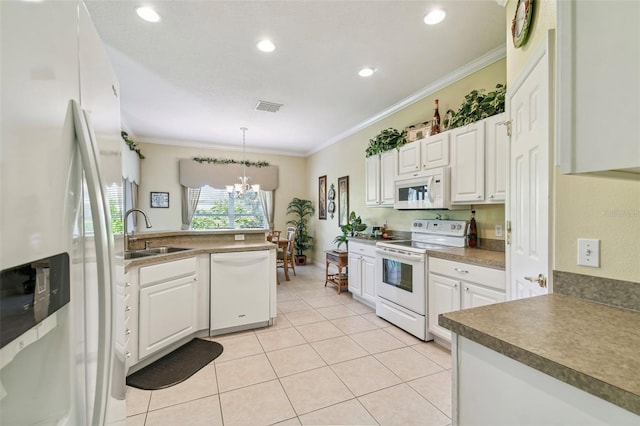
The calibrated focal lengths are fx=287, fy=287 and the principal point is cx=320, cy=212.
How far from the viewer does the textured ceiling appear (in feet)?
7.30

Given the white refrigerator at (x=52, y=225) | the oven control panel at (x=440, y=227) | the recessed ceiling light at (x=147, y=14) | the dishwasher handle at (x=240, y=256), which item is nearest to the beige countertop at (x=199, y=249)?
the dishwasher handle at (x=240, y=256)

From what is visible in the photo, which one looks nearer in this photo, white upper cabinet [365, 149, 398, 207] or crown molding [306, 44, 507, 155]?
crown molding [306, 44, 507, 155]

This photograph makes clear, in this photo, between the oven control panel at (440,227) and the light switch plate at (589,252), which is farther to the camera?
the oven control panel at (440,227)

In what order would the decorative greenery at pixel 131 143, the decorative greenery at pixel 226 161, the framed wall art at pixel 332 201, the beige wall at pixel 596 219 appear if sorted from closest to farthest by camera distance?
the beige wall at pixel 596 219
the decorative greenery at pixel 131 143
the framed wall art at pixel 332 201
the decorative greenery at pixel 226 161

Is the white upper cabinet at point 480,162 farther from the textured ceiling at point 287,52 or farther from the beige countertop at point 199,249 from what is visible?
the beige countertop at point 199,249

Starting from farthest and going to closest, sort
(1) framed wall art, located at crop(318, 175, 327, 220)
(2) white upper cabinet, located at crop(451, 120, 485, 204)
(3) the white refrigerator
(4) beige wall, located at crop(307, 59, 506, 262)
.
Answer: (1) framed wall art, located at crop(318, 175, 327, 220)
(4) beige wall, located at crop(307, 59, 506, 262)
(2) white upper cabinet, located at crop(451, 120, 485, 204)
(3) the white refrigerator

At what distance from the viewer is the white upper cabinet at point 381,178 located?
3.82m

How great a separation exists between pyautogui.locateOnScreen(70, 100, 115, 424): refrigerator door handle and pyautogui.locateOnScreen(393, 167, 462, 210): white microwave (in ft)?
9.45

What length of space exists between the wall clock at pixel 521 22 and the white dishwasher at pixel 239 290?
271 cm

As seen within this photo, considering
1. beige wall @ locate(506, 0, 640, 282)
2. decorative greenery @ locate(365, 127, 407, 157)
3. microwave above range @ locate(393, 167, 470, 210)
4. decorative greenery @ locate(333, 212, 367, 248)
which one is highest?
decorative greenery @ locate(365, 127, 407, 157)

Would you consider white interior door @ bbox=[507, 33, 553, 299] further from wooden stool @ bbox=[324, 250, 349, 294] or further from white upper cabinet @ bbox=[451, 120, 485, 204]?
wooden stool @ bbox=[324, 250, 349, 294]

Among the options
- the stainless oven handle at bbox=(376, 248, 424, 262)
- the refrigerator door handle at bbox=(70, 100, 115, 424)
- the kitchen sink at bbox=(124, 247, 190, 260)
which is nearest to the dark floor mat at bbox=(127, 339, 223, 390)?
the kitchen sink at bbox=(124, 247, 190, 260)

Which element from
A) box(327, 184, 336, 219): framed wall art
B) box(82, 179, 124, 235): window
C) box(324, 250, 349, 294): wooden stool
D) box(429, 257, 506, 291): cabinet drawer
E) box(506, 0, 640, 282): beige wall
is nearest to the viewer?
box(82, 179, 124, 235): window

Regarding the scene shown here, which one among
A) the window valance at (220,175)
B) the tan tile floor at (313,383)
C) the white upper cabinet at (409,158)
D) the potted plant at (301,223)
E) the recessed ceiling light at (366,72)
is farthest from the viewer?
the potted plant at (301,223)
